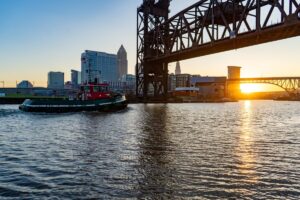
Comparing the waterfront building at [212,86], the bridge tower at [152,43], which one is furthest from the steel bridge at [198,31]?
the waterfront building at [212,86]

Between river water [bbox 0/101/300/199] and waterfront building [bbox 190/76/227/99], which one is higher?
waterfront building [bbox 190/76/227/99]

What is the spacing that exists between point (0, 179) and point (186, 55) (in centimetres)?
6154

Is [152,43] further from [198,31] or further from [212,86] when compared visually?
[212,86]

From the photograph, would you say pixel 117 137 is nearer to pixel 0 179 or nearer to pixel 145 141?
pixel 145 141

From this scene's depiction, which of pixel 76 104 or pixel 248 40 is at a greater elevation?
pixel 248 40

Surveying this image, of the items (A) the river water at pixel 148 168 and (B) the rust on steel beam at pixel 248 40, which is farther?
(B) the rust on steel beam at pixel 248 40

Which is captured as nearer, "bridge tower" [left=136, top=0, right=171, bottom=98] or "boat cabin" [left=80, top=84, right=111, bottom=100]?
"boat cabin" [left=80, top=84, right=111, bottom=100]

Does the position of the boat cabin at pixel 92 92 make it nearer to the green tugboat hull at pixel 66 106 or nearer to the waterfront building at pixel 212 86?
the green tugboat hull at pixel 66 106

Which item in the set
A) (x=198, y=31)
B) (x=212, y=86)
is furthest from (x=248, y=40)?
(x=212, y=86)

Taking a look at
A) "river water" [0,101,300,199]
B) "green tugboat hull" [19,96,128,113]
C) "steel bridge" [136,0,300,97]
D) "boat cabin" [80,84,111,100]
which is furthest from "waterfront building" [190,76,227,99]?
"river water" [0,101,300,199]

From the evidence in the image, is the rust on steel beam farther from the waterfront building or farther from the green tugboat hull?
the waterfront building

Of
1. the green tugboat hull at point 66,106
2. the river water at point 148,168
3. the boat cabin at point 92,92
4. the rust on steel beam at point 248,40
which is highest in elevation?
the rust on steel beam at point 248,40

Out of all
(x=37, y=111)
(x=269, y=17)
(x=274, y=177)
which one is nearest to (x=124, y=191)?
(x=274, y=177)

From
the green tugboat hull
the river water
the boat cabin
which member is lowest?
the river water
